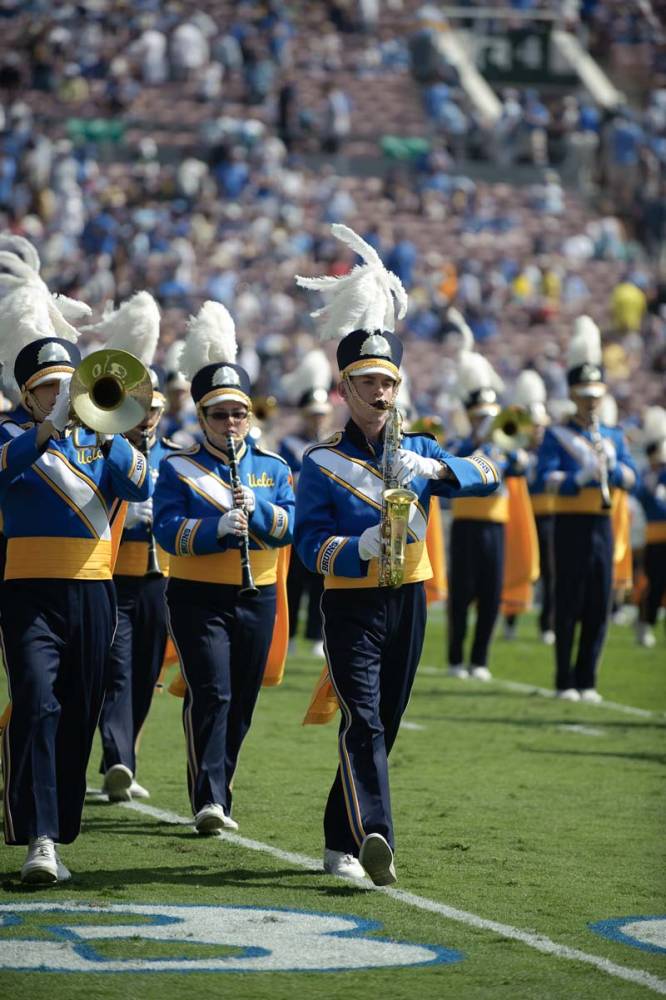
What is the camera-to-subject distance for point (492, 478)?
693 centimetres

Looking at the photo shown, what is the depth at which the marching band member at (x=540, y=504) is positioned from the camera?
17.0m

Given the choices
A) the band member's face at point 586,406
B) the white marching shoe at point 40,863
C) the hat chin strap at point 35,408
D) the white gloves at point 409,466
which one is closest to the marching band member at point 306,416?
the band member's face at point 586,406

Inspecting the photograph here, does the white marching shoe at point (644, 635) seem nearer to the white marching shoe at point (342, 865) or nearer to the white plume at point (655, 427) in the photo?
the white plume at point (655, 427)

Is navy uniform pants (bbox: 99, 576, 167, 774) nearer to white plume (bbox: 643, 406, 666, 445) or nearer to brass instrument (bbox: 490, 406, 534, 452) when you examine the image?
brass instrument (bbox: 490, 406, 534, 452)

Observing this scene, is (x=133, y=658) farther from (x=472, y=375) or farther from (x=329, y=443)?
Answer: (x=472, y=375)

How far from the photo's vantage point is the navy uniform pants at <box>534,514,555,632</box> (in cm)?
1791

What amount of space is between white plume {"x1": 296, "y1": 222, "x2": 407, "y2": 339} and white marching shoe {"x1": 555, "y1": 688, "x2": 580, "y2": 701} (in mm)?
6252

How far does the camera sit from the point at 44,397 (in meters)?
6.97

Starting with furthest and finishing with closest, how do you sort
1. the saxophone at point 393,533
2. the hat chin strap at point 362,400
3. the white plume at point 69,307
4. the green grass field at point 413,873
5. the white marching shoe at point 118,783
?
the white marching shoe at point 118,783
the white plume at point 69,307
the hat chin strap at point 362,400
the saxophone at point 393,533
the green grass field at point 413,873

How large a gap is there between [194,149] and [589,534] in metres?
19.6

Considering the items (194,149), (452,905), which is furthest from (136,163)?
(452,905)

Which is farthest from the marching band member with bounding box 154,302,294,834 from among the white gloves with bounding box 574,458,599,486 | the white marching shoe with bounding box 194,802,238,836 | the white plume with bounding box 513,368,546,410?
the white plume with bounding box 513,368,546,410

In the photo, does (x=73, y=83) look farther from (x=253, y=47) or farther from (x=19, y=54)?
(x=253, y=47)

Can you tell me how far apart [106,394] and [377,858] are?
186cm
